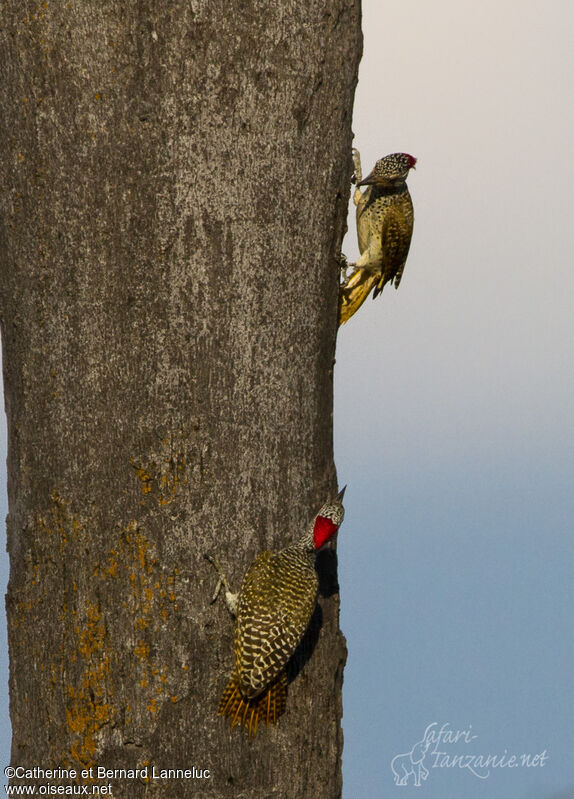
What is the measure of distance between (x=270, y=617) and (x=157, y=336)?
2.97ft

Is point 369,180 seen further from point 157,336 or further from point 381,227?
point 157,336

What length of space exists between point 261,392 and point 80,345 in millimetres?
534

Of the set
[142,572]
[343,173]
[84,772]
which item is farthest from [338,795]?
[343,173]

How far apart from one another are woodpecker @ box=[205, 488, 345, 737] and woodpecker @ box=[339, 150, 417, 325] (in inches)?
67.2

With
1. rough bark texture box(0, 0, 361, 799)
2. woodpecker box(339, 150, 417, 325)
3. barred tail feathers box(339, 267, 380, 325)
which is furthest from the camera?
woodpecker box(339, 150, 417, 325)

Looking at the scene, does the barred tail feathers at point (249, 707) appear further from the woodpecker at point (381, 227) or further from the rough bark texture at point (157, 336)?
the woodpecker at point (381, 227)

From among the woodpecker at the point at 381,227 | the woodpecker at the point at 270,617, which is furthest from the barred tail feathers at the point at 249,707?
the woodpecker at the point at 381,227

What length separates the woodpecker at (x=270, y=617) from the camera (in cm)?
290

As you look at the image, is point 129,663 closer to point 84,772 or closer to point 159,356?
point 84,772

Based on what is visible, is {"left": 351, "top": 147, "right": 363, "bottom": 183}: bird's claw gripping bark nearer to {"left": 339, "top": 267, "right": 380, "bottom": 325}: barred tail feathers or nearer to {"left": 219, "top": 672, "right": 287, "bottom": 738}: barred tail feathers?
{"left": 339, "top": 267, "right": 380, "bottom": 325}: barred tail feathers

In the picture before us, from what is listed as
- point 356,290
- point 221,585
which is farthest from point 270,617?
point 356,290

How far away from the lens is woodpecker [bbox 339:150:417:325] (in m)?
4.63

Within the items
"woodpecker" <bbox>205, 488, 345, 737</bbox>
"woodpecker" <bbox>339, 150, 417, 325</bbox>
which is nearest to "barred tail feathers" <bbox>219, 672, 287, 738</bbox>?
"woodpecker" <bbox>205, 488, 345, 737</bbox>

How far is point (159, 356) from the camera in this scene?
2.86 meters
